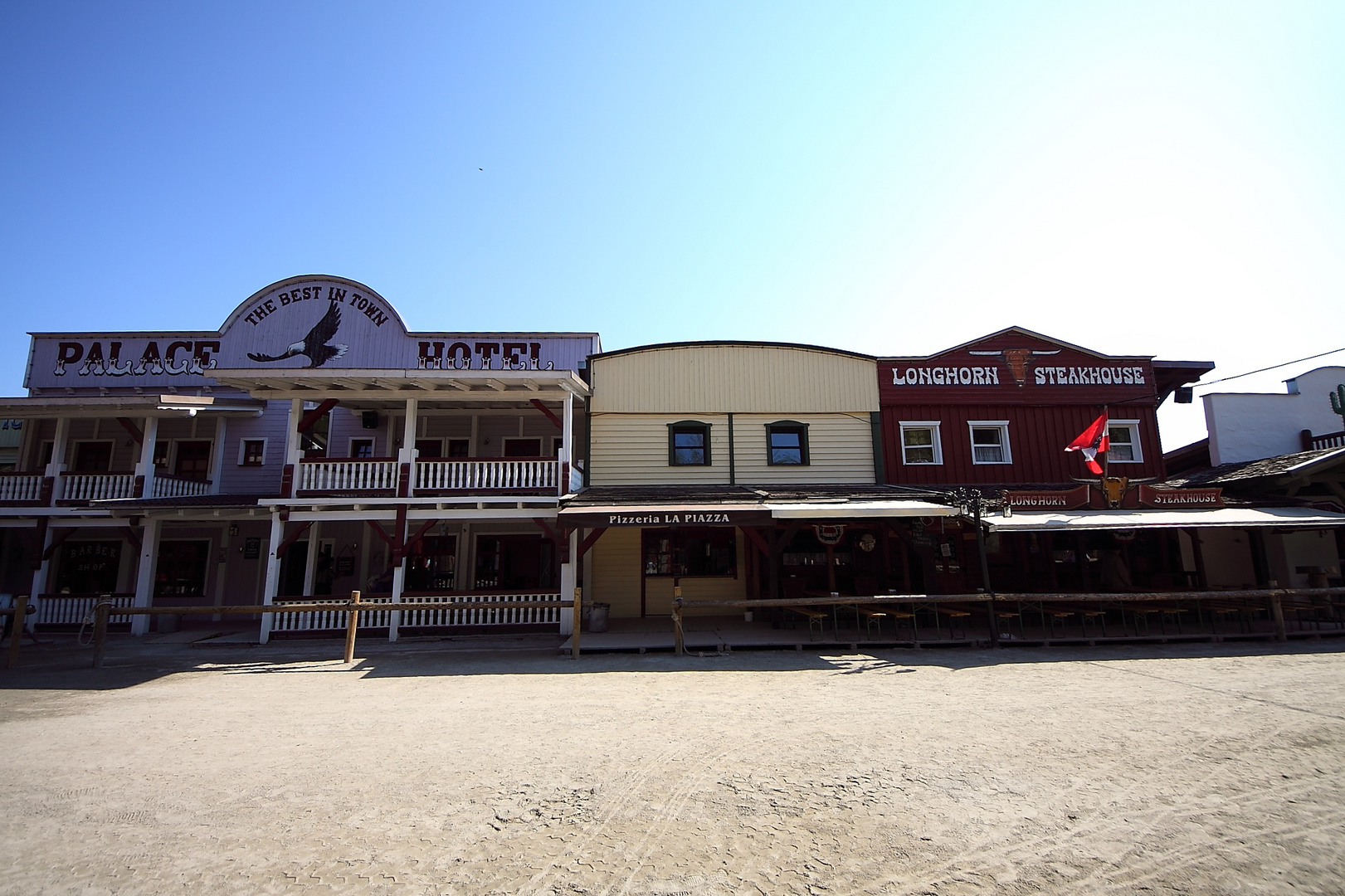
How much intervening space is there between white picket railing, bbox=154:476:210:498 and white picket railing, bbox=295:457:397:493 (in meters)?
4.76

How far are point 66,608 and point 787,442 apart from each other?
1791 centimetres

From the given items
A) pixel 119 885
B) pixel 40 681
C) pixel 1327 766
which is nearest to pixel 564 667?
pixel 119 885

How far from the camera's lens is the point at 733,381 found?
1677cm

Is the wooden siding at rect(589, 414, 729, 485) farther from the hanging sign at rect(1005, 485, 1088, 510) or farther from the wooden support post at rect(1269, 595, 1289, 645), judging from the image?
the wooden support post at rect(1269, 595, 1289, 645)

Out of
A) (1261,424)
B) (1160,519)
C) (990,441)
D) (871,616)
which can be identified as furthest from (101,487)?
(1261,424)

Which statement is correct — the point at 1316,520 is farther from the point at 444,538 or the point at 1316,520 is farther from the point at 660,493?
the point at 444,538

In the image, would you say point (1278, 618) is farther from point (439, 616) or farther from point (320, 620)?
point (320, 620)

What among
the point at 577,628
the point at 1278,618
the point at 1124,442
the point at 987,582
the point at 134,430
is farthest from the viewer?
the point at 1124,442

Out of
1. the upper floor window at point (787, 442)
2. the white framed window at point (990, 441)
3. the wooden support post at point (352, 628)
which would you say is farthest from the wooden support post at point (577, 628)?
the white framed window at point (990, 441)

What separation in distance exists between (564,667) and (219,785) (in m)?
5.56

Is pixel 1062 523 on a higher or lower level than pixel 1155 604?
higher

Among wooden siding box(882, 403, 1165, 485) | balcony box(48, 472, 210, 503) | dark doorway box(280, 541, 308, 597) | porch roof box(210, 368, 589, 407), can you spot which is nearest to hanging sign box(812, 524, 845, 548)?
wooden siding box(882, 403, 1165, 485)

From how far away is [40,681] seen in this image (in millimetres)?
9609

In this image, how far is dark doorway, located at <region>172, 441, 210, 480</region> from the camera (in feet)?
56.9
